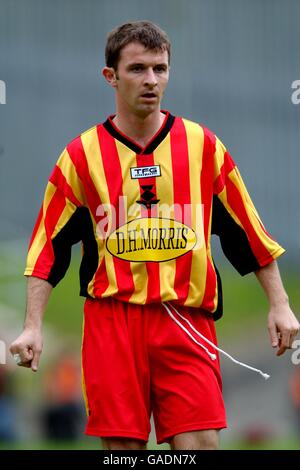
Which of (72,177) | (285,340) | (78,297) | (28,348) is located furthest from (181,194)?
(78,297)

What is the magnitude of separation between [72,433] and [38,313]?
178 inches

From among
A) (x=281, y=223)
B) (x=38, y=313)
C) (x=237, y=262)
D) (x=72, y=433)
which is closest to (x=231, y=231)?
(x=237, y=262)

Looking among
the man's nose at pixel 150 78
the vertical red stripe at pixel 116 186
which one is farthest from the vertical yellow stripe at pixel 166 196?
the man's nose at pixel 150 78

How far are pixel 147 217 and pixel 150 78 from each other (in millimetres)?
485

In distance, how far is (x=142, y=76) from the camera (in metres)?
4.36

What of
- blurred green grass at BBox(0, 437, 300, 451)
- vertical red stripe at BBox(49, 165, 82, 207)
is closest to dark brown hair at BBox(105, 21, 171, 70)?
vertical red stripe at BBox(49, 165, 82, 207)

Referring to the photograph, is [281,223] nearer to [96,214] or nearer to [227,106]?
[227,106]

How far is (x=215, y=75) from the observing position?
11.0 metres

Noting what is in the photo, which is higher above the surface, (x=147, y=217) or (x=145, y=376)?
(x=147, y=217)

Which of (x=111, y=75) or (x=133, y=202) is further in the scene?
(x=111, y=75)

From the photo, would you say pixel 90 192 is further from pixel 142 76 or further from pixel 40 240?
pixel 142 76

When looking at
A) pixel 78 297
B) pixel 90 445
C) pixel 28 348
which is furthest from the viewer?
pixel 78 297

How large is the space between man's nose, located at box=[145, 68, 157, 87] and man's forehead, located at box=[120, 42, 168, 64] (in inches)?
1.6

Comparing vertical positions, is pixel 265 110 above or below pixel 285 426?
above
